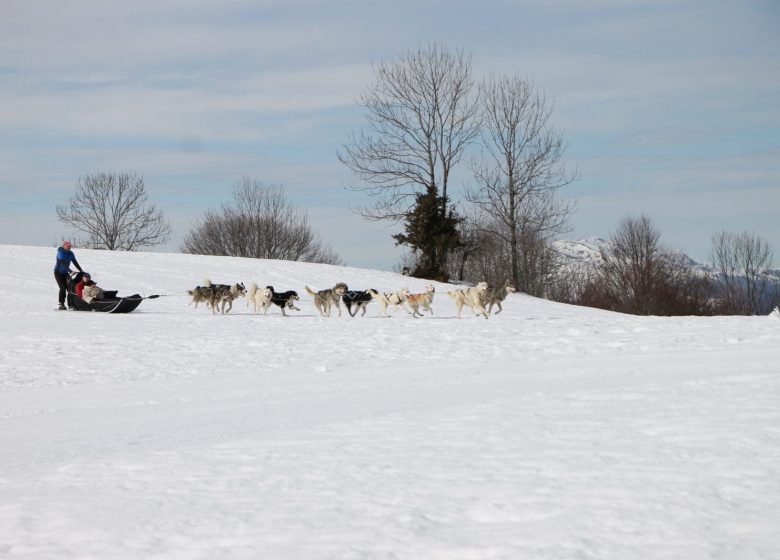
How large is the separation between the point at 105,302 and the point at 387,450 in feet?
50.6

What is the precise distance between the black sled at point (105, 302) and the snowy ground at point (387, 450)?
17.5 ft

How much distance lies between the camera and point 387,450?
20.9 feet

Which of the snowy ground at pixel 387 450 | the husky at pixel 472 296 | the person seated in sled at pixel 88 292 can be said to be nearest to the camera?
the snowy ground at pixel 387 450

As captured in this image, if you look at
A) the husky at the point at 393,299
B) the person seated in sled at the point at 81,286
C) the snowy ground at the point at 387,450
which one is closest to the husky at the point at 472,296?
the husky at the point at 393,299

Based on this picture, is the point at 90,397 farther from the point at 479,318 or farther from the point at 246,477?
the point at 479,318

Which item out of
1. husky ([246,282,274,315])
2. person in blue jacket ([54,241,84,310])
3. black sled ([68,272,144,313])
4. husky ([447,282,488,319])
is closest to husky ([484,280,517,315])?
husky ([447,282,488,319])

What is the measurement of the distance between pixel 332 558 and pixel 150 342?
1162 cm

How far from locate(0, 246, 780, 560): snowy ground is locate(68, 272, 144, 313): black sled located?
5.34 metres

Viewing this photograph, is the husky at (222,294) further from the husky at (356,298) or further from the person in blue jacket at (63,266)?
the person in blue jacket at (63,266)

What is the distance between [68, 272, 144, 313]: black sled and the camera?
66.5ft

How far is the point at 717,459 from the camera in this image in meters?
5.81

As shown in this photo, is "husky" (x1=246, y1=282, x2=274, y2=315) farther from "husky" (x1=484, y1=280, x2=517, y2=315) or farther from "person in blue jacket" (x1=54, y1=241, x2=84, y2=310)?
"husky" (x1=484, y1=280, x2=517, y2=315)

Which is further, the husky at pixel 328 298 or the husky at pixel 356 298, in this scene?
the husky at pixel 328 298

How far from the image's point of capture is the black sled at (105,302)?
20.3 metres
